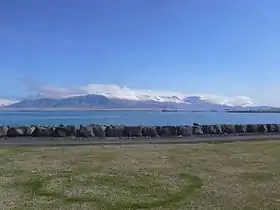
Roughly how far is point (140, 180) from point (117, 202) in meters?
2.20

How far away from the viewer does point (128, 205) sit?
8.20m

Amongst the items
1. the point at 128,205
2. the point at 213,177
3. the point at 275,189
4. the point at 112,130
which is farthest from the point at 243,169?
the point at 112,130

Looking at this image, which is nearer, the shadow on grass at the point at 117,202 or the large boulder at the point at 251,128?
the shadow on grass at the point at 117,202

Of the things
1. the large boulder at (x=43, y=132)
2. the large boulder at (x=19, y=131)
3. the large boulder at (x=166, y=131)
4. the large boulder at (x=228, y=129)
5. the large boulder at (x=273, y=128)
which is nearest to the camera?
the large boulder at (x=19, y=131)

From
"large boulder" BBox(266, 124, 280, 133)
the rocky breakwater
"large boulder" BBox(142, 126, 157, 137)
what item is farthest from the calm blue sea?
"large boulder" BBox(142, 126, 157, 137)

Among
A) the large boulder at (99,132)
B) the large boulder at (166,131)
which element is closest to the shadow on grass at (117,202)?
the large boulder at (99,132)

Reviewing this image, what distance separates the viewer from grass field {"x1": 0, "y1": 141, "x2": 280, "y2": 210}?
27.7 ft

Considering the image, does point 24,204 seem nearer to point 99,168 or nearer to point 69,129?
point 99,168

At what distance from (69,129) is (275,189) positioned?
19.6 metres

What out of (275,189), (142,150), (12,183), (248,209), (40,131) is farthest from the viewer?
(40,131)

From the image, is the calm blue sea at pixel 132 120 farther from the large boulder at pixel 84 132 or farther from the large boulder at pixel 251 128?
the large boulder at pixel 84 132

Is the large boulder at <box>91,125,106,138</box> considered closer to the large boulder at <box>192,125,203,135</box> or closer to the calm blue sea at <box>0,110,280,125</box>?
the large boulder at <box>192,125,203,135</box>

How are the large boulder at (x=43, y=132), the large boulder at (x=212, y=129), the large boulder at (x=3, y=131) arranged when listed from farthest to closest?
the large boulder at (x=212, y=129), the large boulder at (x=43, y=132), the large boulder at (x=3, y=131)

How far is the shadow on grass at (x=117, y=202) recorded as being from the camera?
8266 mm
